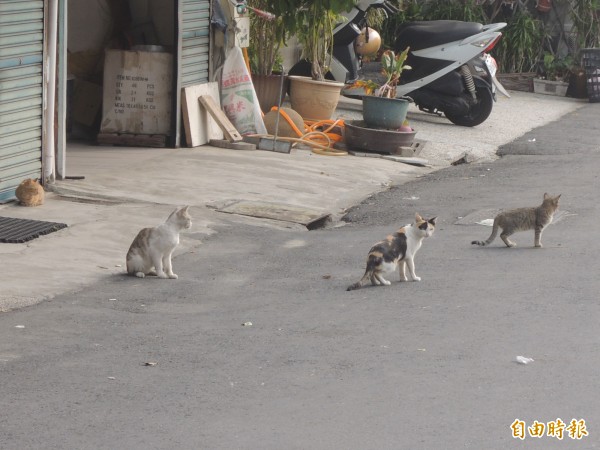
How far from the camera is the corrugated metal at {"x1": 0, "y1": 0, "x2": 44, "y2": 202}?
10.6 meters

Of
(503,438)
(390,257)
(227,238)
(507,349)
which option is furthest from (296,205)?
(503,438)

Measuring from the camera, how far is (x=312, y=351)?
6488 mm

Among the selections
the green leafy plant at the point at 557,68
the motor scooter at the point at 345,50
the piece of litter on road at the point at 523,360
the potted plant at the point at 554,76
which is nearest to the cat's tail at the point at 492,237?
the piece of litter on road at the point at 523,360

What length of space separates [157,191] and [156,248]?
3.25 m

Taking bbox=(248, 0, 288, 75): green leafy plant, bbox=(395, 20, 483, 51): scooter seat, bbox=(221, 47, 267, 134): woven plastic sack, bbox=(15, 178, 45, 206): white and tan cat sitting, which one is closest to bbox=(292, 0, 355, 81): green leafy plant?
bbox=(248, 0, 288, 75): green leafy plant

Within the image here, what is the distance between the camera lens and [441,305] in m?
7.55

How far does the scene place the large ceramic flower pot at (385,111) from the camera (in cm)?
1497

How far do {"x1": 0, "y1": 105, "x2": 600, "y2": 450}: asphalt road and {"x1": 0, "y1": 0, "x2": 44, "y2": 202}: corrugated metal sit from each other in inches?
95.0

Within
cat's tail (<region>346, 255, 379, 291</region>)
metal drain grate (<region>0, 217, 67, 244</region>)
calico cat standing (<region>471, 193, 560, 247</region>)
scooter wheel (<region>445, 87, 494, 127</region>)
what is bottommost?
metal drain grate (<region>0, 217, 67, 244</region>)

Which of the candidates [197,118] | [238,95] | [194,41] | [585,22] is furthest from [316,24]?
[585,22]

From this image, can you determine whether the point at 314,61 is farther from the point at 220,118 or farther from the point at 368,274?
the point at 368,274

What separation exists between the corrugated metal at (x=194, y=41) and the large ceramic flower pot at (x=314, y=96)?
180cm

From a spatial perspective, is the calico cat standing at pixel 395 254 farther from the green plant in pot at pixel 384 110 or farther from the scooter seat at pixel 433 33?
the scooter seat at pixel 433 33

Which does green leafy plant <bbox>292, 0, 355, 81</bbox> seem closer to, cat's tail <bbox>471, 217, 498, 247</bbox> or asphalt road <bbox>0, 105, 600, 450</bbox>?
asphalt road <bbox>0, 105, 600, 450</bbox>
